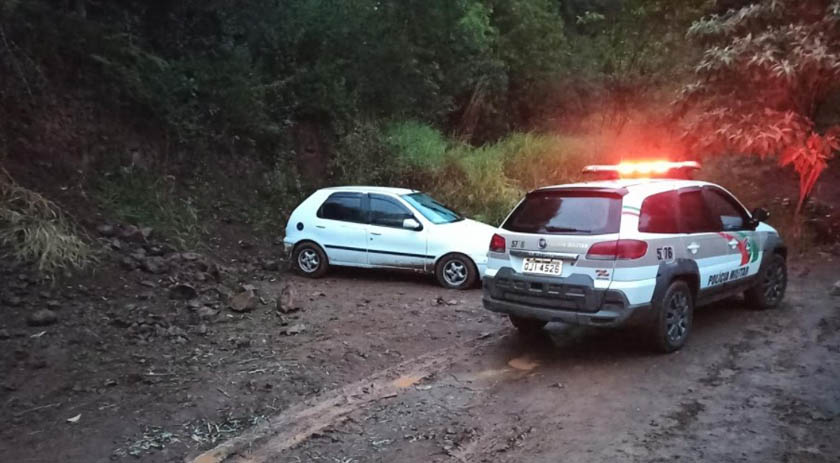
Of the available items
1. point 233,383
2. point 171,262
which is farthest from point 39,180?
point 233,383

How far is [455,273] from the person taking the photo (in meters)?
10.2

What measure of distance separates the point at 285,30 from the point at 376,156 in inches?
139

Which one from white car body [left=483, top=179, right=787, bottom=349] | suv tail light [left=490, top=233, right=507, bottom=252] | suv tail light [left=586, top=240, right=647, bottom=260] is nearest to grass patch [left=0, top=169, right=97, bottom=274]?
suv tail light [left=490, top=233, right=507, bottom=252]

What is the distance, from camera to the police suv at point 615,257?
617 centimetres

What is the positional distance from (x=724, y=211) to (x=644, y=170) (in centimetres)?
107

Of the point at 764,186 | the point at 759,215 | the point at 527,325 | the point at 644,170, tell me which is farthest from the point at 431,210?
the point at 764,186

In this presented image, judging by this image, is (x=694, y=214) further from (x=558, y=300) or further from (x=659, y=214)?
(x=558, y=300)

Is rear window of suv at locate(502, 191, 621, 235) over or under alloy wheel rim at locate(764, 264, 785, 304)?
over

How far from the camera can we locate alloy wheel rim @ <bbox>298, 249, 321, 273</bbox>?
11.2 metres

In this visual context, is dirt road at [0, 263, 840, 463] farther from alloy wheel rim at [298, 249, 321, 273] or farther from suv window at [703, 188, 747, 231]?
alloy wheel rim at [298, 249, 321, 273]

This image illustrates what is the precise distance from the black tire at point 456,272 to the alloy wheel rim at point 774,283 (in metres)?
3.78

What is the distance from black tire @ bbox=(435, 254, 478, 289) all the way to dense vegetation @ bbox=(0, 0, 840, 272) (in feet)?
14.9

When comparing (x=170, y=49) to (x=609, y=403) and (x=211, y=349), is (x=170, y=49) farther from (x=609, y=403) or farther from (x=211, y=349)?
(x=609, y=403)

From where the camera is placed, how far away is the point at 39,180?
1048 centimetres
